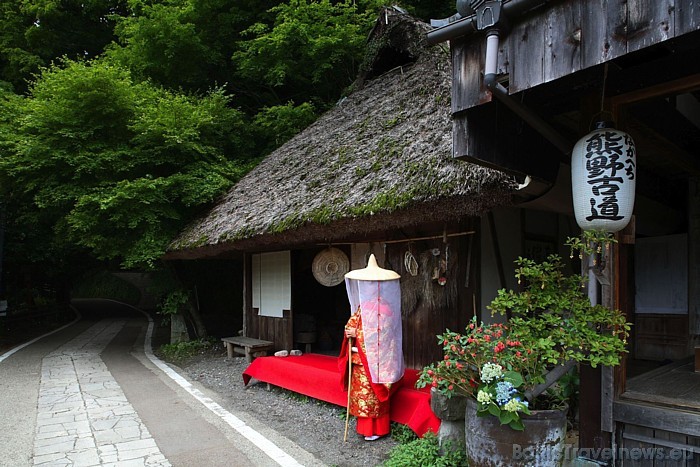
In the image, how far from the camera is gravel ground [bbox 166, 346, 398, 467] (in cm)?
478

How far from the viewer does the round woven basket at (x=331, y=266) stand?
751 cm

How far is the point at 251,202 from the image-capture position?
912 cm

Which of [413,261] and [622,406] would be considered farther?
[413,261]

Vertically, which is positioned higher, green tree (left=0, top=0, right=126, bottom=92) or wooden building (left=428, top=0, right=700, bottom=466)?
green tree (left=0, top=0, right=126, bottom=92)

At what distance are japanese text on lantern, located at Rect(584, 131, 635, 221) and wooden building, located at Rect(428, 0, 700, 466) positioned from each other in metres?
0.34

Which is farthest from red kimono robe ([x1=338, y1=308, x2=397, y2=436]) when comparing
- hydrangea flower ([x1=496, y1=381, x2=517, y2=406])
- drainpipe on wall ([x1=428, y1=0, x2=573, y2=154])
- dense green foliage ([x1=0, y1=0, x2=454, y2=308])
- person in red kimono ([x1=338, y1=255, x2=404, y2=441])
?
dense green foliage ([x1=0, y1=0, x2=454, y2=308])

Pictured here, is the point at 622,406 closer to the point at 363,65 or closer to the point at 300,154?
the point at 300,154

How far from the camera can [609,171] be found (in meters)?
3.33

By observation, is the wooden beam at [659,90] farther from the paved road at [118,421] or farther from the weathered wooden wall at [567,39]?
the paved road at [118,421]

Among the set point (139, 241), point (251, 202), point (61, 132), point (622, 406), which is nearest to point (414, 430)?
point (622, 406)

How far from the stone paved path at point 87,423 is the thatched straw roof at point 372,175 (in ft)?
10.0

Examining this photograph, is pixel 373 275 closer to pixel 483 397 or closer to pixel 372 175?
pixel 372 175

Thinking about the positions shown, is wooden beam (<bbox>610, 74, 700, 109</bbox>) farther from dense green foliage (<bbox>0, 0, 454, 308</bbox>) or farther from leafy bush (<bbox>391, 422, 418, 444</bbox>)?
dense green foliage (<bbox>0, 0, 454, 308</bbox>)

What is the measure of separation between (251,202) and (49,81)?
5.83 metres
